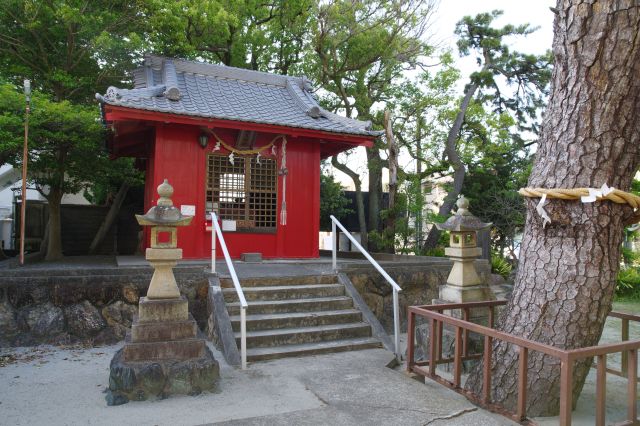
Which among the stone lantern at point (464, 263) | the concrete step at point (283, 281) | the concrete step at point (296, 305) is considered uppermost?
the stone lantern at point (464, 263)

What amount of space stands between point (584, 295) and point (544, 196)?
0.88 meters

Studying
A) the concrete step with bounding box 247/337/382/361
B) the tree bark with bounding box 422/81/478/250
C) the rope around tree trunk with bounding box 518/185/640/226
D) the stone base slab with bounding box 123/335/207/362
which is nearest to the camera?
the rope around tree trunk with bounding box 518/185/640/226

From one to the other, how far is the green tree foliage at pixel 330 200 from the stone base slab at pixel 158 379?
32.4 ft

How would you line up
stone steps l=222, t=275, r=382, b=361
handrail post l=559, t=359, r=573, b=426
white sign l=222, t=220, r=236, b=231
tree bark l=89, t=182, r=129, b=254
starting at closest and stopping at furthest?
handrail post l=559, t=359, r=573, b=426 < stone steps l=222, t=275, r=382, b=361 < white sign l=222, t=220, r=236, b=231 < tree bark l=89, t=182, r=129, b=254

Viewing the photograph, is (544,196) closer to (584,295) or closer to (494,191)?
(584,295)

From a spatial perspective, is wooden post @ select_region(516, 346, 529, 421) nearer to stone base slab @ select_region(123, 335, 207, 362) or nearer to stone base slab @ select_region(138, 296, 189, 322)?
stone base slab @ select_region(123, 335, 207, 362)

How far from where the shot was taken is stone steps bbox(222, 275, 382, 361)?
5508 mm

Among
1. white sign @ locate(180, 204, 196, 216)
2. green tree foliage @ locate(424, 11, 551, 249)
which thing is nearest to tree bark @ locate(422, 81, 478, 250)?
green tree foliage @ locate(424, 11, 551, 249)

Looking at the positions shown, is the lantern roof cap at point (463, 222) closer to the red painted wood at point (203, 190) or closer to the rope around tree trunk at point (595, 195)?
the rope around tree trunk at point (595, 195)

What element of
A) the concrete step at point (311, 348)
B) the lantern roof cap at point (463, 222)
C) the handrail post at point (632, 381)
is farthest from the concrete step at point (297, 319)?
the handrail post at point (632, 381)

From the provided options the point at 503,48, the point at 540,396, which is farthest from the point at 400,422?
the point at 503,48

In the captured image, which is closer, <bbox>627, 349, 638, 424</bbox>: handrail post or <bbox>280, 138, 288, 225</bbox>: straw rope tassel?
<bbox>627, 349, 638, 424</bbox>: handrail post

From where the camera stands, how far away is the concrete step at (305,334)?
5469mm

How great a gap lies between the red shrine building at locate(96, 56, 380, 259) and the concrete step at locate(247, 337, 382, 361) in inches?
144
